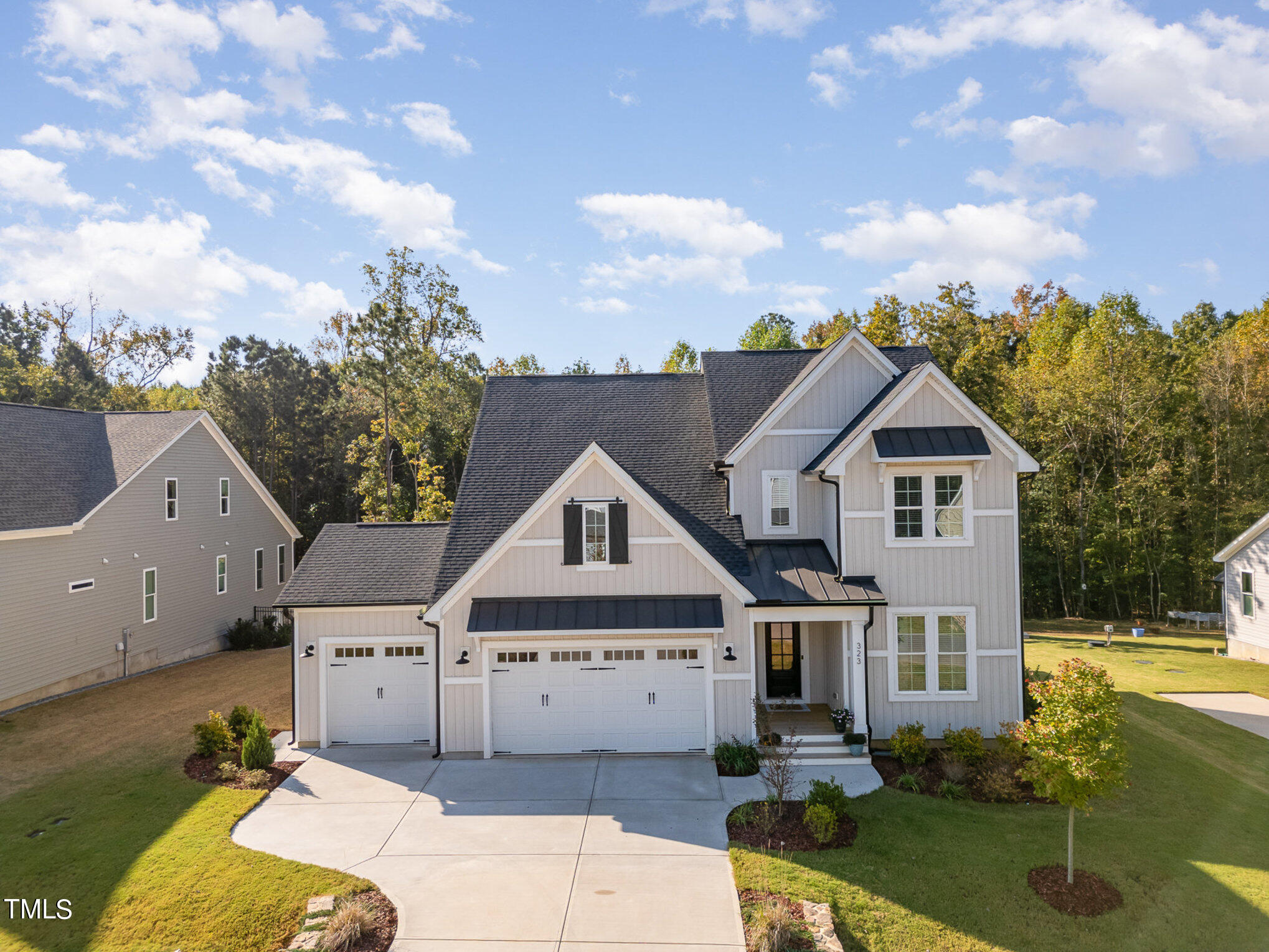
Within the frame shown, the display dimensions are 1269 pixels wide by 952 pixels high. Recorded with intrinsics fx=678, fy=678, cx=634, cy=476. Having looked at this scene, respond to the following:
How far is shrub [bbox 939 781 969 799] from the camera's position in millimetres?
11789

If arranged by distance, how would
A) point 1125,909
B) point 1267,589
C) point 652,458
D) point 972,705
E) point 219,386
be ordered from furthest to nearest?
point 219,386 < point 1267,589 < point 652,458 < point 972,705 < point 1125,909

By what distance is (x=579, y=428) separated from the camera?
17812 millimetres

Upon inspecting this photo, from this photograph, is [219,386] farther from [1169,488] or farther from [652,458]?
[1169,488]

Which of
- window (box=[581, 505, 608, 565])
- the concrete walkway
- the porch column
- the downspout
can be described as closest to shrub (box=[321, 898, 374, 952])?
the downspout

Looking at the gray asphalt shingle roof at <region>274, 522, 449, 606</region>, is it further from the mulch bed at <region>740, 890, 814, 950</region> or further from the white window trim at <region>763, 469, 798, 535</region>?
the mulch bed at <region>740, 890, 814, 950</region>

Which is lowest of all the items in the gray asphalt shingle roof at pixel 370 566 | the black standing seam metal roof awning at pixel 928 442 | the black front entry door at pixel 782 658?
the black front entry door at pixel 782 658

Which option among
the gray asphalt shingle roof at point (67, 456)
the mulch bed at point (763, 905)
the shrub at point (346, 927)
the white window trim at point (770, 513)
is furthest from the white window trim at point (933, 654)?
the gray asphalt shingle roof at point (67, 456)

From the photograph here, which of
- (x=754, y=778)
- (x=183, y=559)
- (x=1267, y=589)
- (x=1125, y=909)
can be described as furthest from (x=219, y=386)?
(x=1267, y=589)

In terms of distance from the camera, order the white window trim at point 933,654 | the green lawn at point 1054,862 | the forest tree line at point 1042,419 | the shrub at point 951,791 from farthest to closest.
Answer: the forest tree line at point 1042,419 → the white window trim at point 933,654 → the shrub at point 951,791 → the green lawn at point 1054,862

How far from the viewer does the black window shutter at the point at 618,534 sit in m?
14.0

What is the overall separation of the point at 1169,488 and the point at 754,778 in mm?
27408

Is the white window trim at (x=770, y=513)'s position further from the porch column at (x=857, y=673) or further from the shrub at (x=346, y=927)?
the shrub at (x=346, y=927)

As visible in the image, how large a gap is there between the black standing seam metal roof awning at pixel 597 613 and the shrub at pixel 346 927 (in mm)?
5549

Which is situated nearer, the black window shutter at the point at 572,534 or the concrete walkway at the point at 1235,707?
the black window shutter at the point at 572,534
